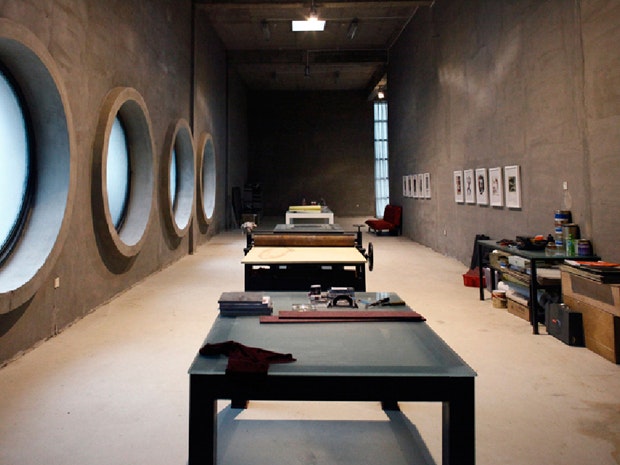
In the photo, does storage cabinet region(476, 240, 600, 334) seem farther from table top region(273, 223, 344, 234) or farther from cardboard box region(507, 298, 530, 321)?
table top region(273, 223, 344, 234)

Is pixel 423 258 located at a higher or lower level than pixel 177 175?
lower

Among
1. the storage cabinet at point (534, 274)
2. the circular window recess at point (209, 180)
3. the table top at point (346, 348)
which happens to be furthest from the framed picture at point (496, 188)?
the circular window recess at point (209, 180)

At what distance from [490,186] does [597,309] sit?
3.53 metres

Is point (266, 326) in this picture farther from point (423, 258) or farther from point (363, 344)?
point (423, 258)

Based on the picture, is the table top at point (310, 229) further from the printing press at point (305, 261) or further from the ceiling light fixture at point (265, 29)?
the ceiling light fixture at point (265, 29)

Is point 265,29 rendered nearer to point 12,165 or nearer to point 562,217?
point 12,165

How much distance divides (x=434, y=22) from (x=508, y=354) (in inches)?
319

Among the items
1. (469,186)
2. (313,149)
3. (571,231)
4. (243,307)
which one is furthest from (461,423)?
(313,149)

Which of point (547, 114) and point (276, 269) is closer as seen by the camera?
point (276, 269)

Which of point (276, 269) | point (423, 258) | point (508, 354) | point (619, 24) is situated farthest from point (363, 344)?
point (423, 258)

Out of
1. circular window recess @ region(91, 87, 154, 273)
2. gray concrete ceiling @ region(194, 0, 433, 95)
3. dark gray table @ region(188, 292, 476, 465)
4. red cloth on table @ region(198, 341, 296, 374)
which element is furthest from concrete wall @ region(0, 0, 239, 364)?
gray concrete ceiling @ region(194, 0, 433, 95)

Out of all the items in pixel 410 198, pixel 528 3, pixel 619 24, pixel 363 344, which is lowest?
pixel 363 344

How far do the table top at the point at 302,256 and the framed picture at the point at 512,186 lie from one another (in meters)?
2.57

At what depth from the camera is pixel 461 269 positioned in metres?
7.83
